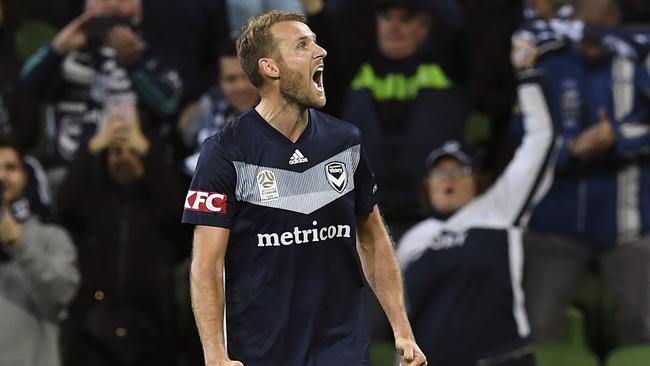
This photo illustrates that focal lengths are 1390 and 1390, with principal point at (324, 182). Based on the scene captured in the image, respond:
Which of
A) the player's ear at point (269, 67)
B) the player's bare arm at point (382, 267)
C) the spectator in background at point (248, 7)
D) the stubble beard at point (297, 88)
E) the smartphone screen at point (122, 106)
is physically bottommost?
the player's bare arm at point (382, 267)

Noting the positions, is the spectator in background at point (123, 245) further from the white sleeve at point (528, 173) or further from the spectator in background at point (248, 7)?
the white sleeve at point (528, 173)

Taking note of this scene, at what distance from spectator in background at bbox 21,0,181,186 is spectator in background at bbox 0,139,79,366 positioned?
77 cm

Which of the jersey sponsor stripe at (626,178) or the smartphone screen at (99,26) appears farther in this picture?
the smartphone screen at (99,26)

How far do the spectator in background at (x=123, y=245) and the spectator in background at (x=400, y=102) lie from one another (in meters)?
1.17

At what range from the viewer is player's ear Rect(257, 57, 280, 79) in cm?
434

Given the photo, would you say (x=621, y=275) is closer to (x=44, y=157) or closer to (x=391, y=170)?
(x=391, y=170)

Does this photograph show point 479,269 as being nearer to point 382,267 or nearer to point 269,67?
point 382,267

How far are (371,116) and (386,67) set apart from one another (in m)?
0.34

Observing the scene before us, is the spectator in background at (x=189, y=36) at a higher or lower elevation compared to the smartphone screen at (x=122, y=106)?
higher

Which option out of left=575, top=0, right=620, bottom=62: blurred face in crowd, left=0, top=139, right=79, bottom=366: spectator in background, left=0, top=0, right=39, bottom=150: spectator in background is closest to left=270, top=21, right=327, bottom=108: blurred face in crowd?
left=0, top=139, right=79, bottom=366: spectator in background

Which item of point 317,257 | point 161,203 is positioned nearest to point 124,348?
point 161,203

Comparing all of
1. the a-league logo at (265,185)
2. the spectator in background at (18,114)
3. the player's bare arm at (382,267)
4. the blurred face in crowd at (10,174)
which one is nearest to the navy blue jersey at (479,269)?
the blurred face in crowd at (10,174)

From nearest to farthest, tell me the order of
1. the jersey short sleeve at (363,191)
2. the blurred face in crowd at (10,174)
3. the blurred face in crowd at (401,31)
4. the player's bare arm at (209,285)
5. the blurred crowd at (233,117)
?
1. the player's bare arm at (209,285)
2. the jersey short sleeve at (363,191)
3. the blurred face in crowd at (10,174)
4. the blurred crowd at (233,117)
5. the blurred face in crowd at (401,31)

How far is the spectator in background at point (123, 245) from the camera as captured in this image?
7.64m
